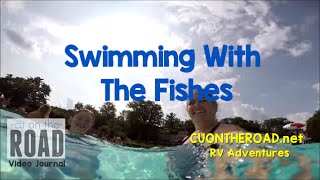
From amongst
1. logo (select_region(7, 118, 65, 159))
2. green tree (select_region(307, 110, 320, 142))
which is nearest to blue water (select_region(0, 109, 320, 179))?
logo (select_region(7, 118, 65, 159))

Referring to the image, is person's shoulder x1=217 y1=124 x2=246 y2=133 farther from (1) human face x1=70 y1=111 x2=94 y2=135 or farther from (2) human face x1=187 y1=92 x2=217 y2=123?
(1) human face x1=70 y1=111 x2=94 y2=135

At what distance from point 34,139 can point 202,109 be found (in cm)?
298

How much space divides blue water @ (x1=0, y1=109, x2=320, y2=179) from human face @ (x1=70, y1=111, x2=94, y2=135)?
16.6 inches

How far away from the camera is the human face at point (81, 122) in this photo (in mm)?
6908

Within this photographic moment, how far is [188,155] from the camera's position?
593 cm

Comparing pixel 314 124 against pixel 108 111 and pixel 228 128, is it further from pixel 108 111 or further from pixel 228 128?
pixel 228 128

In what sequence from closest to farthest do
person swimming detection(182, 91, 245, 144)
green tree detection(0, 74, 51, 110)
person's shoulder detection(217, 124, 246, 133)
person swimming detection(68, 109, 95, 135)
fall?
person's shoulder detection(217, 124, 246, 133)
person swimming detection(182, 91, 245, 144)
person swimming detection(68, 109, 95, 135)
green tree detection(0, 74, 51, 110)

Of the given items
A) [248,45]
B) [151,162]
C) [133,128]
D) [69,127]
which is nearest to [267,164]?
[151,162]

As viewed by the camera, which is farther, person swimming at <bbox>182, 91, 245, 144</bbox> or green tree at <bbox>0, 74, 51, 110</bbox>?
green tree at <bbox>0, 74, 51, 110</bbox>

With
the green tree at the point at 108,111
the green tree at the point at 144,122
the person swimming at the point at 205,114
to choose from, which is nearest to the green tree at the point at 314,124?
the green tree at the point at 144,122

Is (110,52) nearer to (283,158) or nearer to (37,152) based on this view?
(37,152)

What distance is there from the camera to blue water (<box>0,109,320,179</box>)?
4.88 metres

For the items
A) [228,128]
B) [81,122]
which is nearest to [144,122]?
[81,122]

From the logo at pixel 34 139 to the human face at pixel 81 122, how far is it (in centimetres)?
61
